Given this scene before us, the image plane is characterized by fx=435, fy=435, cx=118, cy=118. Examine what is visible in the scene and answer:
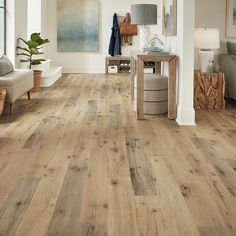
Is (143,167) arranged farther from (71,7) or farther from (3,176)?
(71,7)

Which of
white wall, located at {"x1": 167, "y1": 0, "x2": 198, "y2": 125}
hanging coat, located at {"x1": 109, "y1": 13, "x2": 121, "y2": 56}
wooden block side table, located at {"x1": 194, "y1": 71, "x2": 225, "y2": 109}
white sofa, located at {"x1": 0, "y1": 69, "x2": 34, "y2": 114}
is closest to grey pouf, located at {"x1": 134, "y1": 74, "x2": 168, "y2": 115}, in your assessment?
white wall, located at {"x1": 167, "y1": 0, "x2": 198, "y2": 125}

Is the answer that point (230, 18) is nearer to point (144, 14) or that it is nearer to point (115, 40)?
point (144, 14)

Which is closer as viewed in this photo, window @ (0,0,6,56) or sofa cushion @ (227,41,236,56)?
sofa cushion @ (227,41,236,56)

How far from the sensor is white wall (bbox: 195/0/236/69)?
689cm

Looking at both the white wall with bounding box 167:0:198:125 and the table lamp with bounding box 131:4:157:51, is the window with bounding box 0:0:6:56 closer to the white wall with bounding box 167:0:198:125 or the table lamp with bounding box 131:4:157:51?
the table lamp with bounding box 131:4:157:51

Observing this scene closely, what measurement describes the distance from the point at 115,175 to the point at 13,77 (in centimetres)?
318

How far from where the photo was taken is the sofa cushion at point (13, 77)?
5.46m

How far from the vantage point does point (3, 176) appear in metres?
2.98

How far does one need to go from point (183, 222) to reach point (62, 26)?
1050 cm

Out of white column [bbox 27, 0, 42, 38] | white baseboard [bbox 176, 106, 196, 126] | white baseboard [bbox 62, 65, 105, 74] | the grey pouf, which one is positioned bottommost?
white baseboard [bbox 176, 106, 196, 126]

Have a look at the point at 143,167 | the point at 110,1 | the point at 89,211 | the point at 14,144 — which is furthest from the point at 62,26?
the point at 89,211

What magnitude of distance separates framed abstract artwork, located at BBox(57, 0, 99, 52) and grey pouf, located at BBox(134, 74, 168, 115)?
6.87 meters

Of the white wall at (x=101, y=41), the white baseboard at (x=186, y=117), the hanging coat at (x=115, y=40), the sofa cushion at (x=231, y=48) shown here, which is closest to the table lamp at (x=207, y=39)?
the sofa cushion at (x=231, y=48)

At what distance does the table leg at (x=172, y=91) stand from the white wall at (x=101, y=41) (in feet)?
22.2
